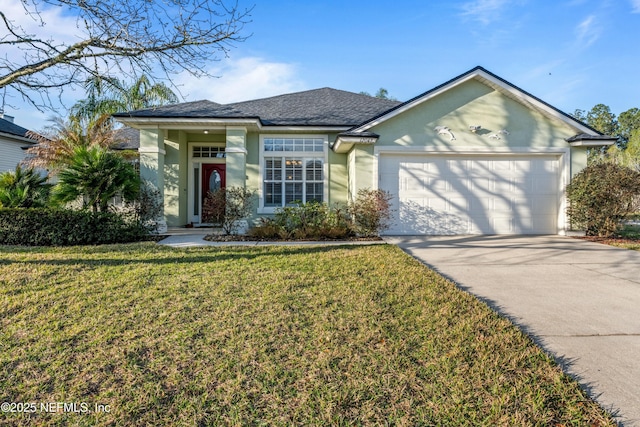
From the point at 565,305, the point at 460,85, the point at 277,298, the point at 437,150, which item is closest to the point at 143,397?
the point at 277,298

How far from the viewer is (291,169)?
11633 millimetres

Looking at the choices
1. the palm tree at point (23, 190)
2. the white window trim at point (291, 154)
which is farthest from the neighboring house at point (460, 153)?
the palm tree at point (23, 190)

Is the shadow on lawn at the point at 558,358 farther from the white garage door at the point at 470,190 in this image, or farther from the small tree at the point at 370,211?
the white garage door at the point at 470,190

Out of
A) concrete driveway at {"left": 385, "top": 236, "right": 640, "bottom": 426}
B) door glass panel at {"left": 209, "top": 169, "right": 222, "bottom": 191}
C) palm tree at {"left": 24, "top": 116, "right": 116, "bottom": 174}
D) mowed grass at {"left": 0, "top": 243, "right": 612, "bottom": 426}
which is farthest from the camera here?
door glass panel at {"left": 209, "top": 169, "right": 222, "bottom": 191}

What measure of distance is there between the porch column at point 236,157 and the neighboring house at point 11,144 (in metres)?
13.6

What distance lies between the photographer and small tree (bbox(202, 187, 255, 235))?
9875 millimetres

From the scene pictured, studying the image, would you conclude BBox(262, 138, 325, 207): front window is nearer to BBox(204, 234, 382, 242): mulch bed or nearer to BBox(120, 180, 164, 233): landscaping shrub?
BBox(204, 234, 382, 242): mulch bed

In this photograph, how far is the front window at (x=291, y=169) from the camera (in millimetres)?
11539

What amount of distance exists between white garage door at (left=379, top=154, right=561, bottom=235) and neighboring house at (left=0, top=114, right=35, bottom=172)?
61.4 feet

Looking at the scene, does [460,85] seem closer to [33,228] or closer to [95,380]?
[95,380]

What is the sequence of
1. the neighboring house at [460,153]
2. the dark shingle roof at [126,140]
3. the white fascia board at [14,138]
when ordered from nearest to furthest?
the neighboring house at [460,153] → the dark shingle roof at [126,140] → the white fascia board at [14,138]

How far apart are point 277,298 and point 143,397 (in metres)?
2.07

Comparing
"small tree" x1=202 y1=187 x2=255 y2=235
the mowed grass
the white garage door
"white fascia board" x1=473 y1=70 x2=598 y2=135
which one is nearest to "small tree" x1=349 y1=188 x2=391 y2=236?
the white garage door

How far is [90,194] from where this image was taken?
363 inches
